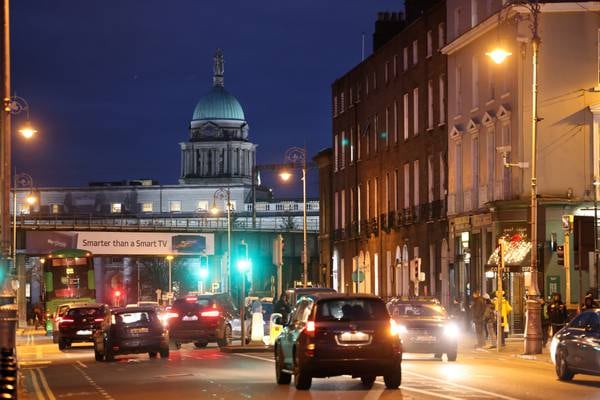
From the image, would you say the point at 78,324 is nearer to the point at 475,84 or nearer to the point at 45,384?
the point at 475,84

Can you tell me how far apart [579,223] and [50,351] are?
22.1m

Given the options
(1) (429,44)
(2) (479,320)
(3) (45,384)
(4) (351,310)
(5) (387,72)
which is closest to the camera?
(4) (351,310)

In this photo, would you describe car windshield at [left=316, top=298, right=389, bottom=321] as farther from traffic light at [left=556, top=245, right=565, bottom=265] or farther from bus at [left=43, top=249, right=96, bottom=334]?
bus at [left=43, top=249, right=96, bottom=334]

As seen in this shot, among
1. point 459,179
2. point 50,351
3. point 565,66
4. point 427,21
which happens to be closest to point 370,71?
point 427,21

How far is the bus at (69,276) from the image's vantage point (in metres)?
80.6

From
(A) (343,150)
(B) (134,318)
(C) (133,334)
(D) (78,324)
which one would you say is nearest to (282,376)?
(C) (133,334)

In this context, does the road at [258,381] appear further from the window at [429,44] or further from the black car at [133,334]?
the window at [429,44]

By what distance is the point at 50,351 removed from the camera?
5253 cm

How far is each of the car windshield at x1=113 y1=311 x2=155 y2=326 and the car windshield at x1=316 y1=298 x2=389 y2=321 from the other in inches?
612

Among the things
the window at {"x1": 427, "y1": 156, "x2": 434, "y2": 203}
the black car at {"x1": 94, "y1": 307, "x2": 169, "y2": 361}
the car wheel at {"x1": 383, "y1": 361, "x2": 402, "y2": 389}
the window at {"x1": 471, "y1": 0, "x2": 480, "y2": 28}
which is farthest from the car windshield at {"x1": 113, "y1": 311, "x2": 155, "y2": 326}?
the window at {"x1": 427, "y1": 156, "x2": 434, "y2": 203}

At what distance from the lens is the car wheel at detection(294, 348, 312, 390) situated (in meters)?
25.8

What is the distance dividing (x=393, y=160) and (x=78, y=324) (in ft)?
86.1

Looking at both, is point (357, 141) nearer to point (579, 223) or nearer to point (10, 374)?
point (579, 223)

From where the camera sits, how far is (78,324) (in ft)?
175
